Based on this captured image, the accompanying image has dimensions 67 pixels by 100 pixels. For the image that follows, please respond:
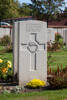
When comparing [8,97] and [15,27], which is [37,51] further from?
[8,97]

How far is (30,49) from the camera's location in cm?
902

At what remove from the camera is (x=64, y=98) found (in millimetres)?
7609

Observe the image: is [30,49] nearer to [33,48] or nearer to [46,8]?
[33,48]

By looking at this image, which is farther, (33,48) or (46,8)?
(46,8)

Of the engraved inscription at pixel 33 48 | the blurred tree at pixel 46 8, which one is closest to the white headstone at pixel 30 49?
the engraved inscription at pixel 33 48

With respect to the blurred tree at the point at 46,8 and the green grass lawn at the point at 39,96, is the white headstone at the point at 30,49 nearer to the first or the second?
the green grass lawn at the point at 39,96

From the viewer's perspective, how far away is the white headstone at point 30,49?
29.2 ft

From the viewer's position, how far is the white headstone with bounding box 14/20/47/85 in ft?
29.2

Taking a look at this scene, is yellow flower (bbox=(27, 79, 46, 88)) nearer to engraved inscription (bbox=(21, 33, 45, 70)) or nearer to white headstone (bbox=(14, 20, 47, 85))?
white headstone (bbox=(14, 20, 47, 85))

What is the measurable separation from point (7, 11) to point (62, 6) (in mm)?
14086

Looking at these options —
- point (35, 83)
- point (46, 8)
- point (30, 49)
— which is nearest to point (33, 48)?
point (30, 49)

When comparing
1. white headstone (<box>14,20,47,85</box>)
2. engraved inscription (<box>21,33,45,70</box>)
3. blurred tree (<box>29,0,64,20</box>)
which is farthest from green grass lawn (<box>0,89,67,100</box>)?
blurred tree (<box>29,0,64,20</box>)

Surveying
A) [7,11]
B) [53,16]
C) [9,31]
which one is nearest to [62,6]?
[53,16]

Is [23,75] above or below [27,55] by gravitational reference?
below
